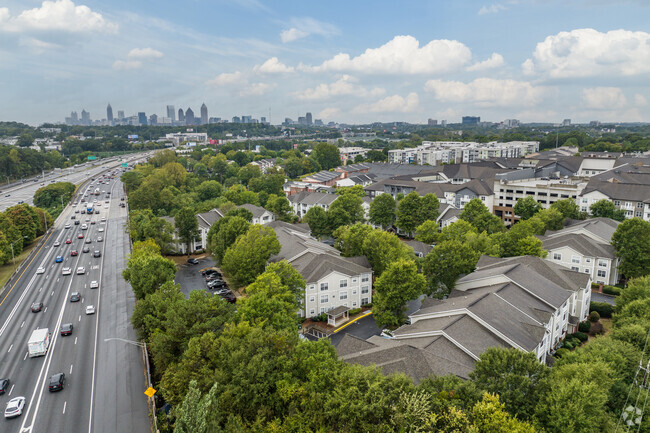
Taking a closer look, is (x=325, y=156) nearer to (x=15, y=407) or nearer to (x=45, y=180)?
(x=45, y=180)

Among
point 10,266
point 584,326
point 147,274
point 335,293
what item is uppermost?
point 147,274

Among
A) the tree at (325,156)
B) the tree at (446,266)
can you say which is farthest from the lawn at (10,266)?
the tree at (325,156)

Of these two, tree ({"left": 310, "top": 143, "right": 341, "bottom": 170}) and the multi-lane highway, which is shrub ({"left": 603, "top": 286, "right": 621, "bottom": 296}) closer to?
the multi-lane highway

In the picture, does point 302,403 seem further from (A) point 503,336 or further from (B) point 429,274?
(B) point 429,274

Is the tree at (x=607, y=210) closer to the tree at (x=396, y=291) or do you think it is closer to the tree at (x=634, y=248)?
the tree at (x=634, y=248)

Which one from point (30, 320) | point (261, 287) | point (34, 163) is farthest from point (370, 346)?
point (34, 163)

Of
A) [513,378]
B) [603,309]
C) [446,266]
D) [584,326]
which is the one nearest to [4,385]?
[513,378]
